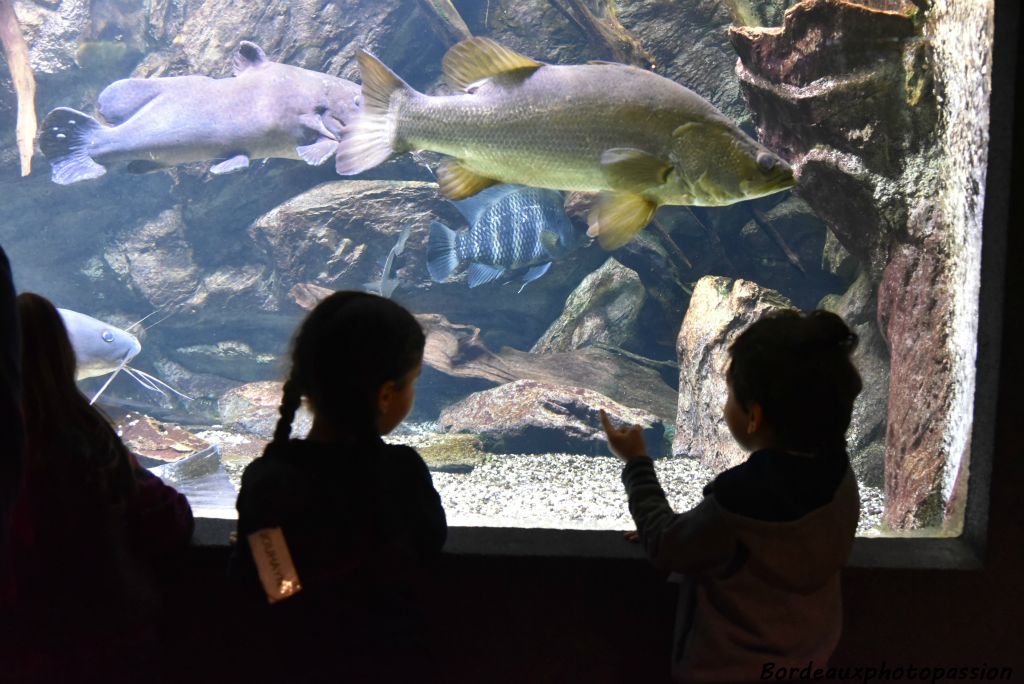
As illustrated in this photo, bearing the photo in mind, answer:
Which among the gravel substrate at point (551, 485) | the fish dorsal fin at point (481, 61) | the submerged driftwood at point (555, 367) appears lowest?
the gravel substrate at point (551, 485)

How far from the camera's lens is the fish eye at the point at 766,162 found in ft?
5.39

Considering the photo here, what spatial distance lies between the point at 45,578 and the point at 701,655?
1219 millimetres

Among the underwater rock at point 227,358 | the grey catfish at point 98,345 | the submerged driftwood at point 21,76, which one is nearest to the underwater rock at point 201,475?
the grey catfish at point 98,345

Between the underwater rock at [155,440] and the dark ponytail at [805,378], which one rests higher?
the dark ponytail at [805,378]

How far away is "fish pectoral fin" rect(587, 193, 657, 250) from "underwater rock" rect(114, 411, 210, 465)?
3842mm

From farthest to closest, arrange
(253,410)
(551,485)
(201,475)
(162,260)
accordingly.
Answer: (162,260), (253,410), (551,485), (201,475)

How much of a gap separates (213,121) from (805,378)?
537cm

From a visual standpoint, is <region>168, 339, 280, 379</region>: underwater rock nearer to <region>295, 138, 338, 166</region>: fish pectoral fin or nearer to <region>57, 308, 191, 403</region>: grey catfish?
<region>57, 308, 191, 403</region>: grey catfish

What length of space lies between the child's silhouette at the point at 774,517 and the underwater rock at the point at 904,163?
83 centimetres

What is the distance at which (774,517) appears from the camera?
1.12 metres

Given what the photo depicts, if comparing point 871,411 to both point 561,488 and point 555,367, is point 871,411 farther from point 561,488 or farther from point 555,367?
point 555,367

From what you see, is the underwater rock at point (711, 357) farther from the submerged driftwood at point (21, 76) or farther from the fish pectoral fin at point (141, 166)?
the submerged driftwood at point (21, 76)

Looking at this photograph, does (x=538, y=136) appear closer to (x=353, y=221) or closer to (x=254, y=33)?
(x=353, y=221)


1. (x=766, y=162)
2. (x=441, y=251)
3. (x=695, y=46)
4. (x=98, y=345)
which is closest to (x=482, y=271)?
(x=441, y=251)
